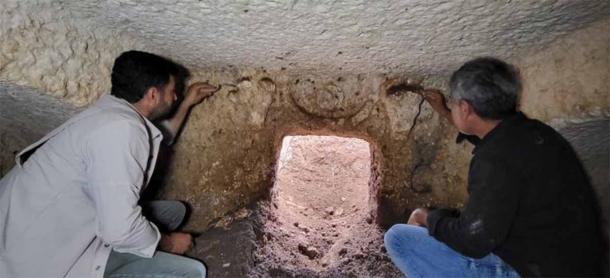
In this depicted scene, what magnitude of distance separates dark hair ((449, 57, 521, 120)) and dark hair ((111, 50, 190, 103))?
1.13 metres

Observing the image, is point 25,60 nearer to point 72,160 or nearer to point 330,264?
point 72,160

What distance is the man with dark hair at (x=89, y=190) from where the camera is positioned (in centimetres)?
144

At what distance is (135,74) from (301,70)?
98cm

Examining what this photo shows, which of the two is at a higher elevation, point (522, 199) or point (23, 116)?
point (522, 199)

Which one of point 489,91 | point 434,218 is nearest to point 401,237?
point 434,218

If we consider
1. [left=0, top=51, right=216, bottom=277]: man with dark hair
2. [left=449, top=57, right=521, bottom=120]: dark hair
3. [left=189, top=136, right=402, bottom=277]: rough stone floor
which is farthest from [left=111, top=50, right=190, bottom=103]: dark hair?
[left=449, top=57, right=521, bottom=120]: dark hair

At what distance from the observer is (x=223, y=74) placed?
2.40m

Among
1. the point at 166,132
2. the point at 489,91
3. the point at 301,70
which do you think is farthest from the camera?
the point at 301,70

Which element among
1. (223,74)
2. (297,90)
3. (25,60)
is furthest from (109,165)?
(297,90)

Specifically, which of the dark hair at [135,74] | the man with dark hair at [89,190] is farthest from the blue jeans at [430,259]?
the dark hair at [135,74]

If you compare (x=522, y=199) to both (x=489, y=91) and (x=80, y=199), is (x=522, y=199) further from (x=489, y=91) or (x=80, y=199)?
(x=80, y=199)

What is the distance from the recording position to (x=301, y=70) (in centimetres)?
234

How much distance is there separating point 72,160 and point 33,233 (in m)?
0.30

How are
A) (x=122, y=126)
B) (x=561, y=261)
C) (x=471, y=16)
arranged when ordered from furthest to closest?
(x=471, y=16) → (x=122, y=126) → (x=561, y=261)
